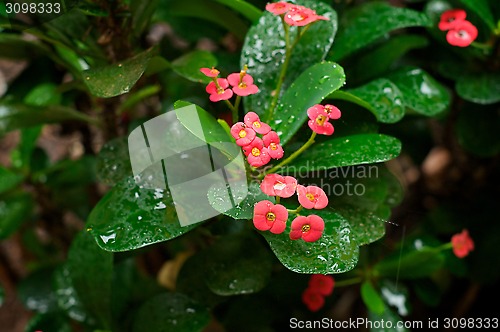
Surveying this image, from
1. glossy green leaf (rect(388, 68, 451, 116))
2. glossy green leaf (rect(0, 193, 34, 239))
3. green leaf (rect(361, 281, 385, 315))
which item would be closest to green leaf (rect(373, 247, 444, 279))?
green leaf (rect(361, 281, 385, 315))

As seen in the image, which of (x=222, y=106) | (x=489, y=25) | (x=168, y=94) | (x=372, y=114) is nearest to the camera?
(x=372, y=114)

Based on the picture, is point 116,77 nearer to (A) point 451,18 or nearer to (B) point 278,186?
(B) point 278,186

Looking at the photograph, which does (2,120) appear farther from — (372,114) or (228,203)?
(372,114)

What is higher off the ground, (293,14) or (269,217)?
(293,14)

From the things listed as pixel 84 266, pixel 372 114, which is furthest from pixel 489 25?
pixel 84 266

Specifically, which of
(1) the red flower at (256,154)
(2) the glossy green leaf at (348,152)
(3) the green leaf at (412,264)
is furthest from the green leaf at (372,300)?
(1) the red flower at (256,154)

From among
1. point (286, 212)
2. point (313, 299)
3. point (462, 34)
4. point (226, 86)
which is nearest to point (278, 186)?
point (286, 212)

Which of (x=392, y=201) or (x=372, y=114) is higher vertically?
(x=372, y=114)
